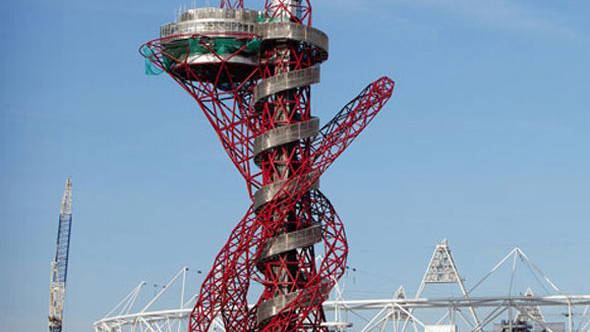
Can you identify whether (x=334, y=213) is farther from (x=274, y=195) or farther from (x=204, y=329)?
(x=204, y=329)

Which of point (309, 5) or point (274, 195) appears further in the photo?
point (309, 5)

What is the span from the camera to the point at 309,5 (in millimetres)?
123375

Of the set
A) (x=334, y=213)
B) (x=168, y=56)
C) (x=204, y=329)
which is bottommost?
(x=204, y=329)

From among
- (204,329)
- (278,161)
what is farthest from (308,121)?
(204,329)

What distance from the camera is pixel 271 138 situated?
11731 cm

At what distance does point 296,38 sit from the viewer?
392 ft

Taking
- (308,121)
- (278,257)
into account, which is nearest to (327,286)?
(278,257)

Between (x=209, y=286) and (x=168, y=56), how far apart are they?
2116cm

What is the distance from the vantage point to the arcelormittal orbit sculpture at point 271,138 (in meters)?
116

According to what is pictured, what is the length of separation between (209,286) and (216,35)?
73.8 feet

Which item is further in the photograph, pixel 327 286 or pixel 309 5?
pixel 309 5

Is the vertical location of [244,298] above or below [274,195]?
below

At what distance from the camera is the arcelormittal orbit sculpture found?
115688mm

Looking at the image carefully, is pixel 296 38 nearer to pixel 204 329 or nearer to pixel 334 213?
pixel 334 213
